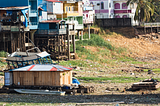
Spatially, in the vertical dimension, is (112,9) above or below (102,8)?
below

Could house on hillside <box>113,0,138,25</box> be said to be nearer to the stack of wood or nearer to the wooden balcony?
the wooden balcony

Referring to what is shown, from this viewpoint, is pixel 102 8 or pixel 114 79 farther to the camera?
pixel 102 8

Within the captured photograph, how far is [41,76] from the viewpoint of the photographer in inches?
1501

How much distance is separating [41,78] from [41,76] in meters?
0.20

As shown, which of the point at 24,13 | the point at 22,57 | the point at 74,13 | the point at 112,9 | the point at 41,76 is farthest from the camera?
the point at 112,9

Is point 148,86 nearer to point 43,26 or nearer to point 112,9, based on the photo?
point 43,26

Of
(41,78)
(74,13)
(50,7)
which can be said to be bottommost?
(41,78)

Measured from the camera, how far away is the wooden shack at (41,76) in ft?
124

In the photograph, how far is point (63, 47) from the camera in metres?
65.6

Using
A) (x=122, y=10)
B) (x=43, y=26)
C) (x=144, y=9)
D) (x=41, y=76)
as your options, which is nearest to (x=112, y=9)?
(x=122, y=10)

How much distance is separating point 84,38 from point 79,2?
7.19 metres

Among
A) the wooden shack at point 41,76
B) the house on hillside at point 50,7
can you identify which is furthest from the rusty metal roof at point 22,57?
the house on hillside at point 50,7

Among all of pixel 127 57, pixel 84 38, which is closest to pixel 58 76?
pixel 127 57

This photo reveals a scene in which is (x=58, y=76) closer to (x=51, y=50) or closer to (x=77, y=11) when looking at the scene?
(x=51, y=50)
